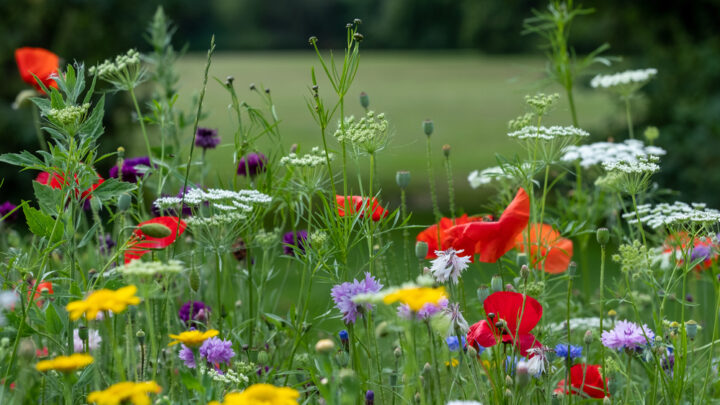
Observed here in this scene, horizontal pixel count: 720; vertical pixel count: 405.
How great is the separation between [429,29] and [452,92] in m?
6.62

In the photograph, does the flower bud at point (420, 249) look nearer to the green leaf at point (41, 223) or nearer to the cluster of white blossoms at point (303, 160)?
the cluster of white blossoms at point (303, 160)

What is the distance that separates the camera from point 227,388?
1.46 m

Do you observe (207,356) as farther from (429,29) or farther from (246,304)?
(429,29)

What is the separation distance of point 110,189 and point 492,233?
0.66 metres

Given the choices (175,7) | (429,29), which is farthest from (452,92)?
(175,7)

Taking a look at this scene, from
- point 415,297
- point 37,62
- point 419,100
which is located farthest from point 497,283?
point 419,100

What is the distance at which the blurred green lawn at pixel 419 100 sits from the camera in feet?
36.4

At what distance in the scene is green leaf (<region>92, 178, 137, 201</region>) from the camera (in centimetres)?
130

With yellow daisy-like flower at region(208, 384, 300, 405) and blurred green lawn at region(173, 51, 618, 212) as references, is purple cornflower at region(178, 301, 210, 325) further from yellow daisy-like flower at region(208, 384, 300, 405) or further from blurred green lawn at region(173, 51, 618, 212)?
yellow daisy-like flower at region(208, 384, 300, 405)

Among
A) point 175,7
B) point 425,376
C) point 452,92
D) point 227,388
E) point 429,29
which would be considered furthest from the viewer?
point 429,29

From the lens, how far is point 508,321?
4.46ft

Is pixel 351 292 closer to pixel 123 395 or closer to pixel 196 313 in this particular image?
pixel 123 395

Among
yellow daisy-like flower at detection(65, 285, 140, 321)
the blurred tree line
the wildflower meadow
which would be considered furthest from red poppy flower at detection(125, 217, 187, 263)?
the blurred tree line

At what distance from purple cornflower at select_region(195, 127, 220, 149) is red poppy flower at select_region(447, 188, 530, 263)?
0.84 metres
